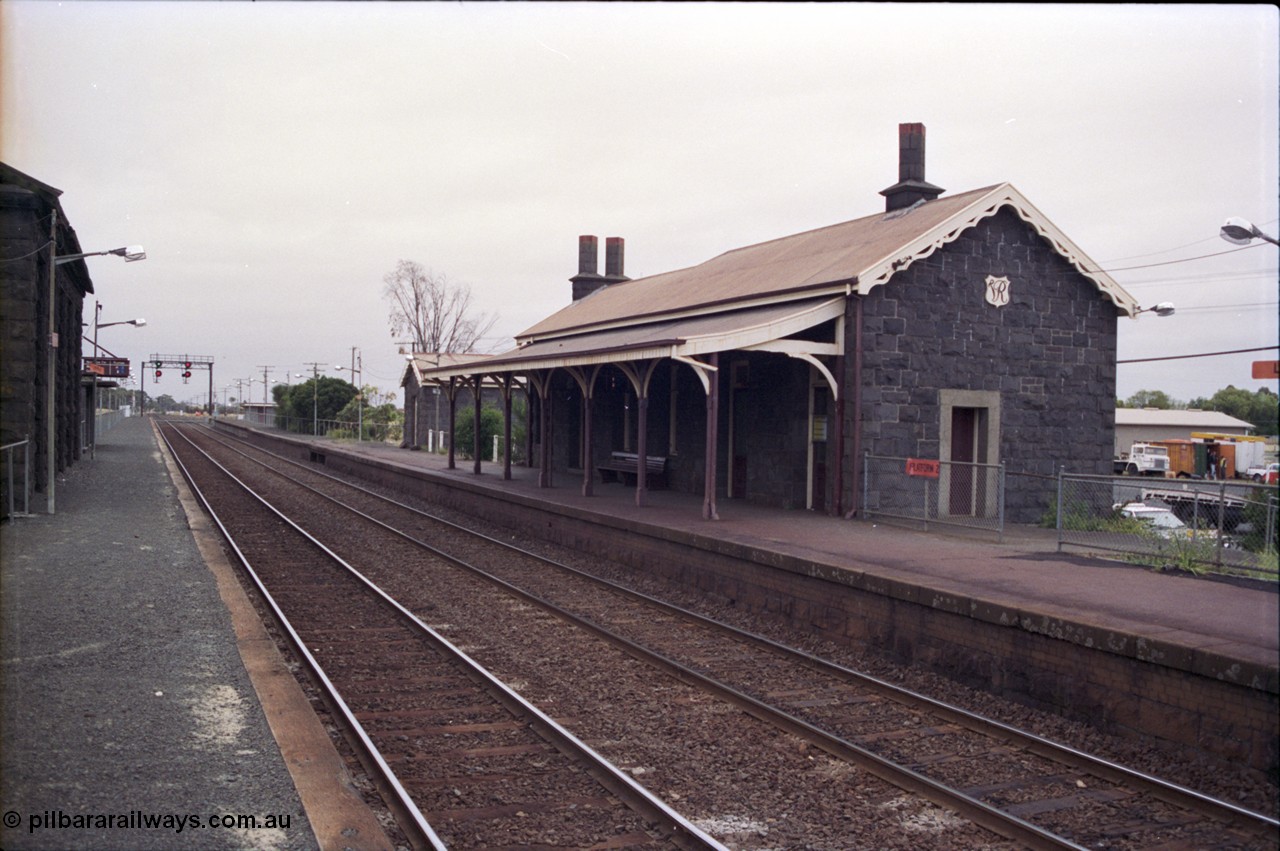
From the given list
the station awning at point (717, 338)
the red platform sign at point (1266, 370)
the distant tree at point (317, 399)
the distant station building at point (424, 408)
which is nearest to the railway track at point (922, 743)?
the red platform sign at point (1266, 370)

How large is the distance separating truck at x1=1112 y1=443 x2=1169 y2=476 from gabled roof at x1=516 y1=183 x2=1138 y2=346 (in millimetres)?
22336

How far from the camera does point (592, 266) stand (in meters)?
31.2

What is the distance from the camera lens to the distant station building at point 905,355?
14.3 meters

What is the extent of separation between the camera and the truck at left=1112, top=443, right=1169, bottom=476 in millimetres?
37438

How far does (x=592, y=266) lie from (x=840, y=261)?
53.5ft

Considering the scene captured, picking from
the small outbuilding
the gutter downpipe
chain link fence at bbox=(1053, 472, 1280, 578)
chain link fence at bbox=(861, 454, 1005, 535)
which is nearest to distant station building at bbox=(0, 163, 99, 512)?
the gutter downpipe

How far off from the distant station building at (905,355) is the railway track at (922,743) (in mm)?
4317

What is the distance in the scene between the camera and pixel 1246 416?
54688 millimetres

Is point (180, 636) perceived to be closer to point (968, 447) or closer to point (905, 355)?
point (905, 355)

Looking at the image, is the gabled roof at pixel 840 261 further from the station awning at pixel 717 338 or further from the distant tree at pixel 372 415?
the distant tree at pixel 372 415

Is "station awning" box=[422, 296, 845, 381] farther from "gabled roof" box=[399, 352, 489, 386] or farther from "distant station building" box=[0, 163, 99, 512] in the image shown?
"gabled roof" box=[399, 352, 489, 386]

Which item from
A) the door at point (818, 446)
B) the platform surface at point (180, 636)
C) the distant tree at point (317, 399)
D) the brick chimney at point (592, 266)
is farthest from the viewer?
the distant tree at point (317, 399)

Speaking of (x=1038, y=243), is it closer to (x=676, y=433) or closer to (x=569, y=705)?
(x=676, y=433)

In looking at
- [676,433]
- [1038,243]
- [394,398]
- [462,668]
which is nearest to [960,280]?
[1038,243]
